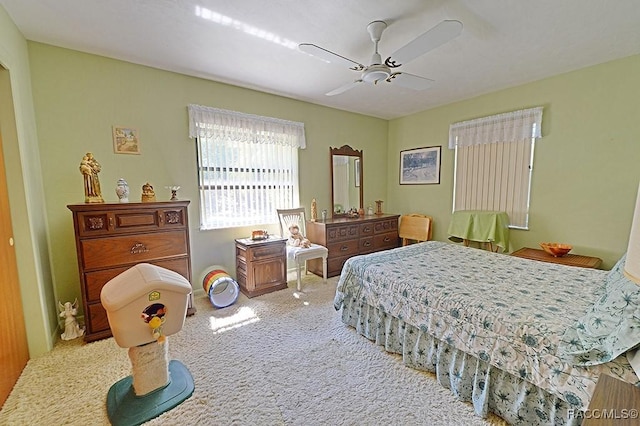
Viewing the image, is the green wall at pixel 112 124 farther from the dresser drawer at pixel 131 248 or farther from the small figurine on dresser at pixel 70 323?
the dresser drawer at pixel 131 248

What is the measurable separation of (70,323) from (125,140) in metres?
1.80

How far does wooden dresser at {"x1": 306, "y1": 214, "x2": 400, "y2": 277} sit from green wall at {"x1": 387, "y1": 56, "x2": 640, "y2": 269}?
1.83 meters

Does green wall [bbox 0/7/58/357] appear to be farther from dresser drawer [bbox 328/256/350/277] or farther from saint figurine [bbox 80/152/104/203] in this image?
dresser drawer [bbox 328/256/350/277]

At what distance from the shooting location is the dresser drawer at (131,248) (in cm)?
224

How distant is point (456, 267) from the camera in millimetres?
2297

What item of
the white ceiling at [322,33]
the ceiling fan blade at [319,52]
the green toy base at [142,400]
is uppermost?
the white ceiling at [322,33]

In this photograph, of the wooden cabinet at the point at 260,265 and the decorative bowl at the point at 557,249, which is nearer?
the decorative bowl at the point at 557,249

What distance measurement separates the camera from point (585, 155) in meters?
2.95

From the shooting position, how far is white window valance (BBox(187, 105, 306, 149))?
3.08m

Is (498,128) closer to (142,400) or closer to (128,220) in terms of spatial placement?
(128,220)

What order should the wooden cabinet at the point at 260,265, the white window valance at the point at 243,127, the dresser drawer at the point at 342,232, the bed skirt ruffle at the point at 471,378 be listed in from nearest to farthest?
the bed skirt ruffle at the point at 471,378, the white window valance at the point at 243,127, the wooden cabinet at the point at 260,265, the dresser drawer at the point at 342,232

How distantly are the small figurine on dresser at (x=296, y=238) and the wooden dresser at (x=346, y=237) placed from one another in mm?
287

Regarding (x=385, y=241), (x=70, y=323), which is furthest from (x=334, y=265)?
(x=70, y=323)

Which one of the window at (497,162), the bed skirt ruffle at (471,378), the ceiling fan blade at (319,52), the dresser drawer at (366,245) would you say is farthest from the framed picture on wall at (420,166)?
the bed skirt ruffle at (471,378)
